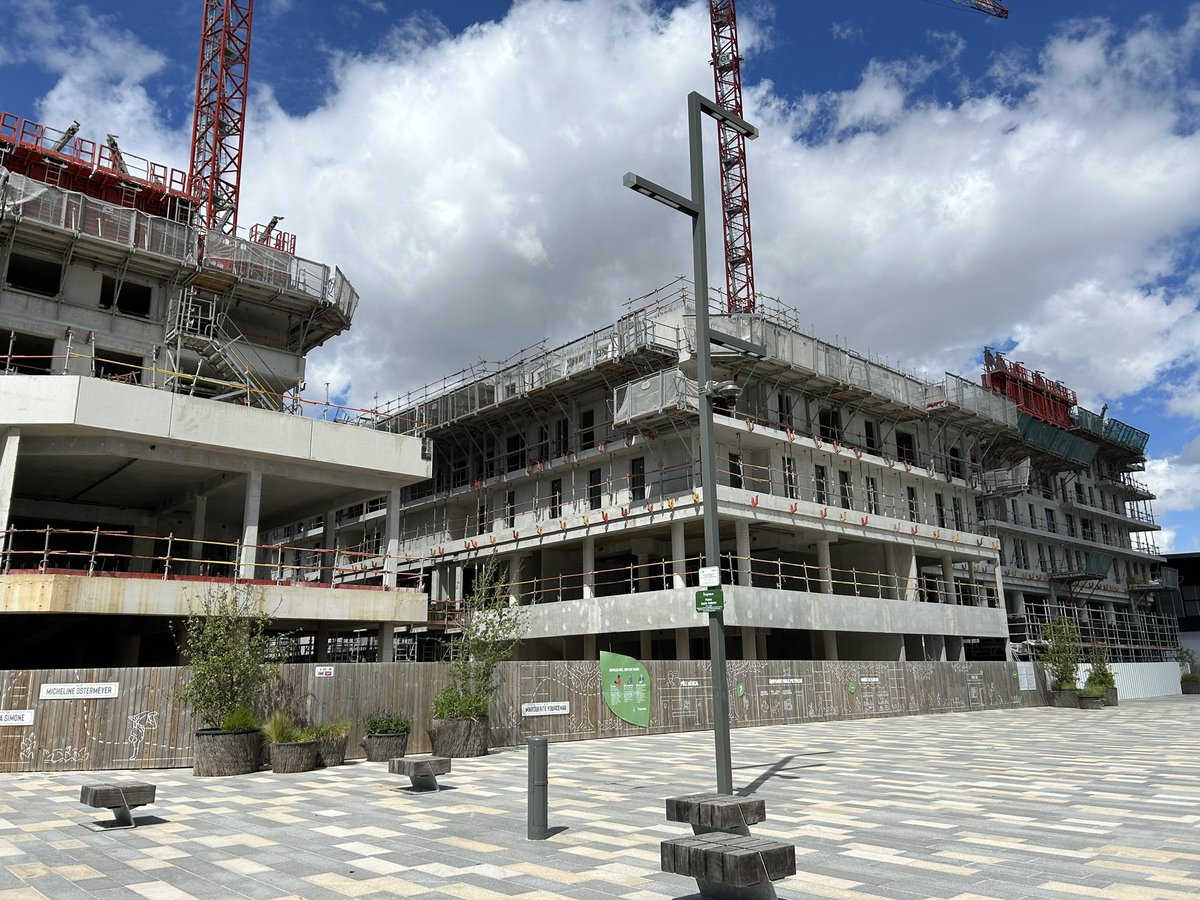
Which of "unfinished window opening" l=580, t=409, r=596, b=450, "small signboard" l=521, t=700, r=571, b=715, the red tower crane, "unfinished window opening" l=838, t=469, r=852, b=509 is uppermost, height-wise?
the red tower crane

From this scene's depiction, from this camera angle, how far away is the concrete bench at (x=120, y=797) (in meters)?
10.4

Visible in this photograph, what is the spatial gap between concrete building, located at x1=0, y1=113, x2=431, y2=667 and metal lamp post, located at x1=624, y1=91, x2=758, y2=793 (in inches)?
629

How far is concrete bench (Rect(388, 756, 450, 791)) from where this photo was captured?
13344 millimetres

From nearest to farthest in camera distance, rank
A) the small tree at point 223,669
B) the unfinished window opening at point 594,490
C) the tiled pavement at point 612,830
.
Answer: the tiled pavement at point 612,830 → the small tree at point 223,669 → the unfinished window opening at point 594,490

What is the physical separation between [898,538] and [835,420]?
6.59 m

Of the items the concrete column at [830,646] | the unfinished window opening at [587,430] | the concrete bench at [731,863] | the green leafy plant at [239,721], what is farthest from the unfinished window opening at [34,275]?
the concrete bench at [731,863]

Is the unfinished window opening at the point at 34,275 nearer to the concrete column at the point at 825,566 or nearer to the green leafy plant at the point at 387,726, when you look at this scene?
the green leafy plant at the point at 387,726

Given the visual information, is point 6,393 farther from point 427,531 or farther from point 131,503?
point 427,531

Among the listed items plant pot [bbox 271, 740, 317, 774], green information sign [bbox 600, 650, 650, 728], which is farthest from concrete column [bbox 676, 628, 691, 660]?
plant pot [bbox 271, 740, 317, 774]

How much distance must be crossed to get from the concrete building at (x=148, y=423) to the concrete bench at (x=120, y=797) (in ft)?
38.9

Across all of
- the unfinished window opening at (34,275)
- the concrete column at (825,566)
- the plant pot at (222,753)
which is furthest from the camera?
the concrete column at (825,566)

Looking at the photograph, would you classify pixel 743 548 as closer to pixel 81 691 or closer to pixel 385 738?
pixel 385 738

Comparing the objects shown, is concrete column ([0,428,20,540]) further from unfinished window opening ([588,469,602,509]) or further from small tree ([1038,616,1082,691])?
small tree ([1038,616,1082,691])

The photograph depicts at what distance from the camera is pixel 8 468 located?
74.5 ft
